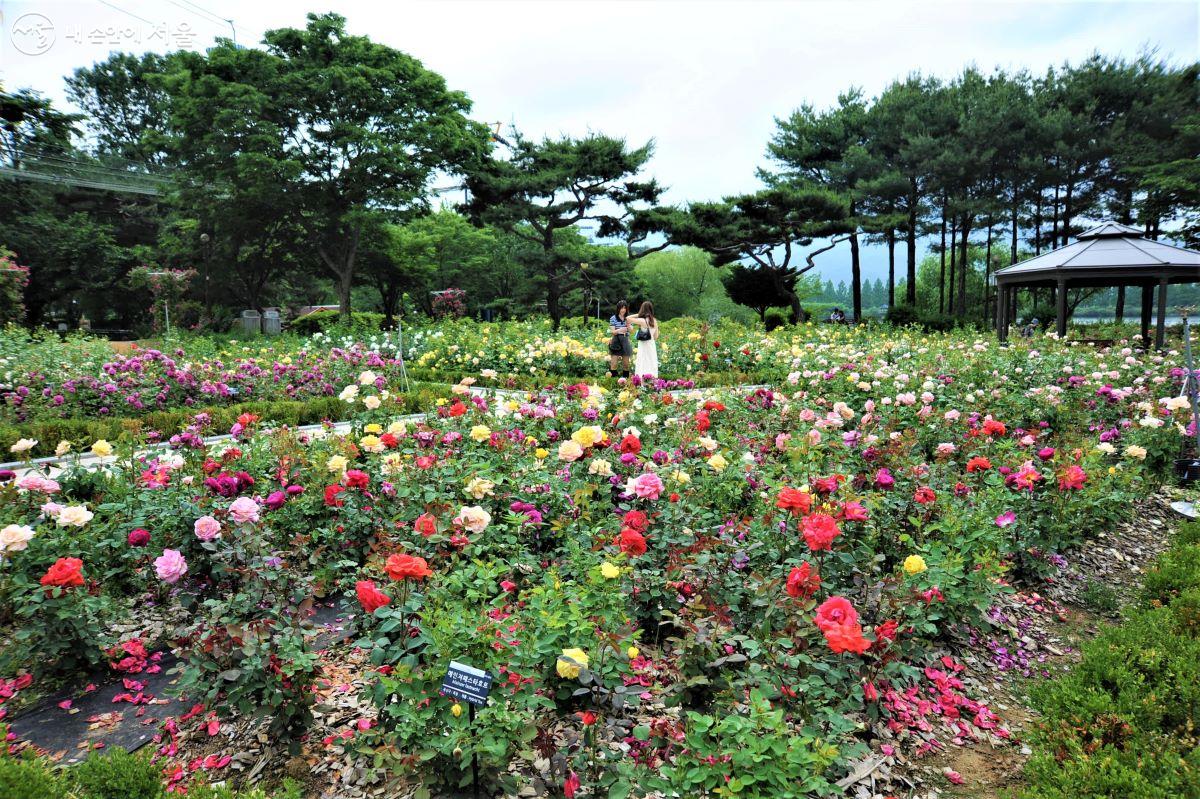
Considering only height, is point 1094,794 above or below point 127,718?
below

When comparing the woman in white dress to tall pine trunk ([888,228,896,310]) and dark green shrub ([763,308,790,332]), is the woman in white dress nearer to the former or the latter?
dark green shrub ([763,308,790,332])

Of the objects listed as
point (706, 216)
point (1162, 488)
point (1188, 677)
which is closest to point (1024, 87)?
point (706, 216)

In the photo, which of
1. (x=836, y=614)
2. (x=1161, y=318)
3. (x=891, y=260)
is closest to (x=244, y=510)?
(x=836, y=614)

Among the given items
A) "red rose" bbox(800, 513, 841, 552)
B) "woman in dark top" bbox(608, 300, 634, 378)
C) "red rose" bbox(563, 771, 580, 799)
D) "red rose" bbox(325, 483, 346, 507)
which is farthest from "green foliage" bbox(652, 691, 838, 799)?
"woman in dark top" bbox(608, 300, 634, 378)

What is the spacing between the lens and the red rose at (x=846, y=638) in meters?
1.61

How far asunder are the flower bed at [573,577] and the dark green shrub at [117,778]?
9.2 inches

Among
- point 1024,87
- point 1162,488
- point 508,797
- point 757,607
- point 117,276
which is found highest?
point 1024,87

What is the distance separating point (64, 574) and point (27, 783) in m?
0.65

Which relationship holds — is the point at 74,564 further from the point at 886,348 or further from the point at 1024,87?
the point at 1024,87

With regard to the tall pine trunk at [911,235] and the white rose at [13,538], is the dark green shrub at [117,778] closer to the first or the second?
the white rose at [13,538]

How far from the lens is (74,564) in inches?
82.8

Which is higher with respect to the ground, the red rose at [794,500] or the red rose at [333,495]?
the red rose at [794,500]

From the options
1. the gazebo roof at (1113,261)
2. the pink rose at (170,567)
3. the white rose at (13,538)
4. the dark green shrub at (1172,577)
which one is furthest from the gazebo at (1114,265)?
the white rose at (13,538)

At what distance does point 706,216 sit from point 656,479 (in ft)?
68.4
